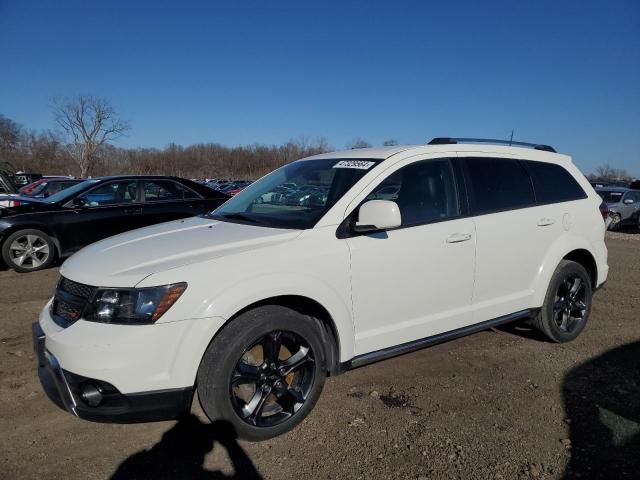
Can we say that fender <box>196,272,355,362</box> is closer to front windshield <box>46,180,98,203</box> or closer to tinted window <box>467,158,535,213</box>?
tinted window <box>467,158,535,213</box>

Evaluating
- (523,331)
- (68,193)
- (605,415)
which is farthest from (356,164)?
(68,193)

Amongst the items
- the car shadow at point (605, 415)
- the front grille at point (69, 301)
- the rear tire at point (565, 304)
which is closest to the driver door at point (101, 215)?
the front grille at point (69, 301)

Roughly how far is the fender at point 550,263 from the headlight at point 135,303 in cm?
305

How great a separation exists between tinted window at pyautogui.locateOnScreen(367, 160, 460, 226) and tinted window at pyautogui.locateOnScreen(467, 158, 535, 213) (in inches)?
9.5

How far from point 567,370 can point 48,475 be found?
3.76 m

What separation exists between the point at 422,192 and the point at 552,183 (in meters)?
1.59

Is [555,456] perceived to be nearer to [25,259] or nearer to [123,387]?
[123,387]

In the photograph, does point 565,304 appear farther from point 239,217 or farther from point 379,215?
point 239,217

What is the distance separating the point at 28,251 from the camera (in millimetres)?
7516

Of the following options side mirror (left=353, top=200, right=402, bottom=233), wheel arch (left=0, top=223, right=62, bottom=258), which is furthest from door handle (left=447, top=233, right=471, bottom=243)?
wheel arch (left=0, top=223, right=62, bottom=258)

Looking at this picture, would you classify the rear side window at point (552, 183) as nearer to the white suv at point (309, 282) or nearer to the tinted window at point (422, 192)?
the white suv at point (309, 282)

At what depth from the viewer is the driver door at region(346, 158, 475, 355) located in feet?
10.1

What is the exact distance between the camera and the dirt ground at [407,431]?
2574 mm

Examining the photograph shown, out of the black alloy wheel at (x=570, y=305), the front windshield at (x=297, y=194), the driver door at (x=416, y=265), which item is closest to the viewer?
the driver door at (x=416, y=265)
